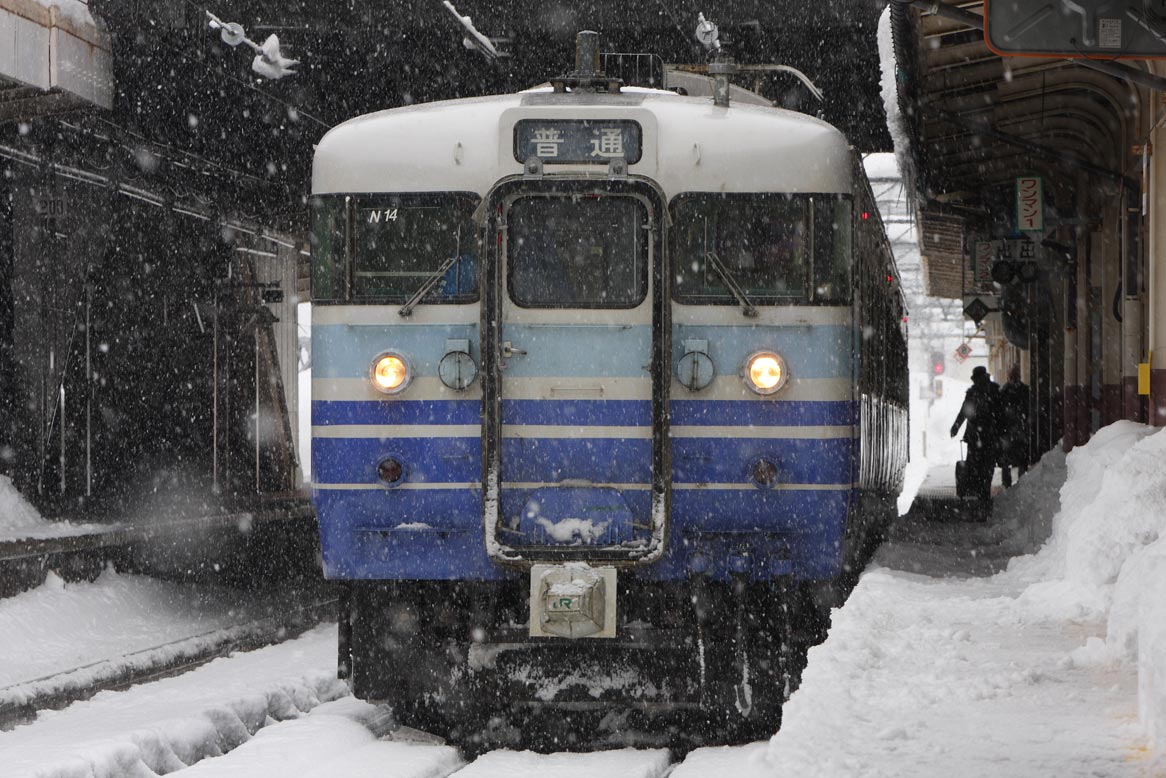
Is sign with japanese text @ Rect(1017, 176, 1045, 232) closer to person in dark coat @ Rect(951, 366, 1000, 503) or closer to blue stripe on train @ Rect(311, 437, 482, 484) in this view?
person in dark coat @ Rect(951, 366, 1000, 503)

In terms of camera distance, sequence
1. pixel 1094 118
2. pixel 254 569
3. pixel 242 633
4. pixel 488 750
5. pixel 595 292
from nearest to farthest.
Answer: pixel 595 292, pixel 488 750, pixel 242 633, pixel 254 569, pixel 1094 118

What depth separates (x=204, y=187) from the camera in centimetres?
1628

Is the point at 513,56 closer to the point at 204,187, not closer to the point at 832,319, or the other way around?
the point at 204,187

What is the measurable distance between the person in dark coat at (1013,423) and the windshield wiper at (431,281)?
46.1 ft

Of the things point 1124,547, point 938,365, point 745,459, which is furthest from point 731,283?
point 938,365

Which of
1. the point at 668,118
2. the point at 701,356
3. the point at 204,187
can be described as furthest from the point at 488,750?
the point at 204,187

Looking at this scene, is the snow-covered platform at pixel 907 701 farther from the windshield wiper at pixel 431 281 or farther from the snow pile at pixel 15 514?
the snow pile at pixel 15 514

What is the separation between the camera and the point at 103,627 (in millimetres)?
11039

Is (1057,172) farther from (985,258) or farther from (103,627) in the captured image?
(103,627)

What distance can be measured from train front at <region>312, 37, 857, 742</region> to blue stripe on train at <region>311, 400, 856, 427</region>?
0.4 inches

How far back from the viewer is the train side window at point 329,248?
23.9ft

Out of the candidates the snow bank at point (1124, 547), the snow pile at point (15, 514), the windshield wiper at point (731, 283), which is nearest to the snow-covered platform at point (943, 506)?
the snow bank at point (1124, 547)

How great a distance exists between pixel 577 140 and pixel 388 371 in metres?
1.34

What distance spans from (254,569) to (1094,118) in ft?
30.3
